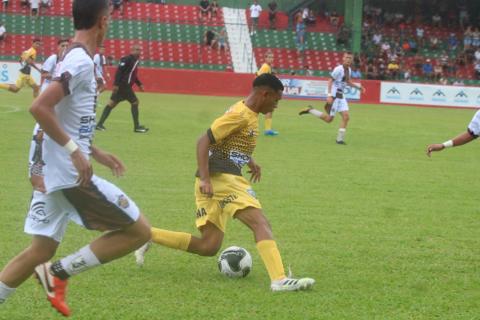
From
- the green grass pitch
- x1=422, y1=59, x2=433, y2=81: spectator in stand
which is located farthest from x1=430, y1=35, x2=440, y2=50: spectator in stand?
the green grass pitch

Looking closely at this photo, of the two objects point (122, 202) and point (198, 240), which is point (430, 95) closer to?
point (198, 240)

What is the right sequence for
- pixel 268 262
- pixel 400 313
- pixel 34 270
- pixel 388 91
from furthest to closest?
pixel 388 91
pixel 268 262
pixel 400 313
pixel 34 270

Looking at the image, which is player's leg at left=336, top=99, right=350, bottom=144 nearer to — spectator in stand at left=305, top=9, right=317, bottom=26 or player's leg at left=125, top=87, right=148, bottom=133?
player's leg at left=125, top=87, right=148, bottom=133

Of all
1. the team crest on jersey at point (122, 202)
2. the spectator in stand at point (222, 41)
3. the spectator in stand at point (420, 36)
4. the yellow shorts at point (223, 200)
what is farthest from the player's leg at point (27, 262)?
the spectator in stand at point (420, 36)

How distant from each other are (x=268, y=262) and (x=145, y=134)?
1195cm

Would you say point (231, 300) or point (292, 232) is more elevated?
point (231, 300)

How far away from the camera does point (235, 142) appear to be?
6320mm

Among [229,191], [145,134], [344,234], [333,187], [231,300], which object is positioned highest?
[229,191]

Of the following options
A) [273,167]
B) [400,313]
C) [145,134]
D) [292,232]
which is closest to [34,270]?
[400,313]

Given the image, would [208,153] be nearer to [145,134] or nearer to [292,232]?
[292,232]

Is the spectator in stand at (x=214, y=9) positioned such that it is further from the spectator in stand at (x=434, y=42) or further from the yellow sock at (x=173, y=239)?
the yellow sock at (x=173, y=239)

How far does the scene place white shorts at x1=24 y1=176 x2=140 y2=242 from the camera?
449cm

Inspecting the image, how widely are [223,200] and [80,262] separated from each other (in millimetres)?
1684

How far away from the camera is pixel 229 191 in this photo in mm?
6172
